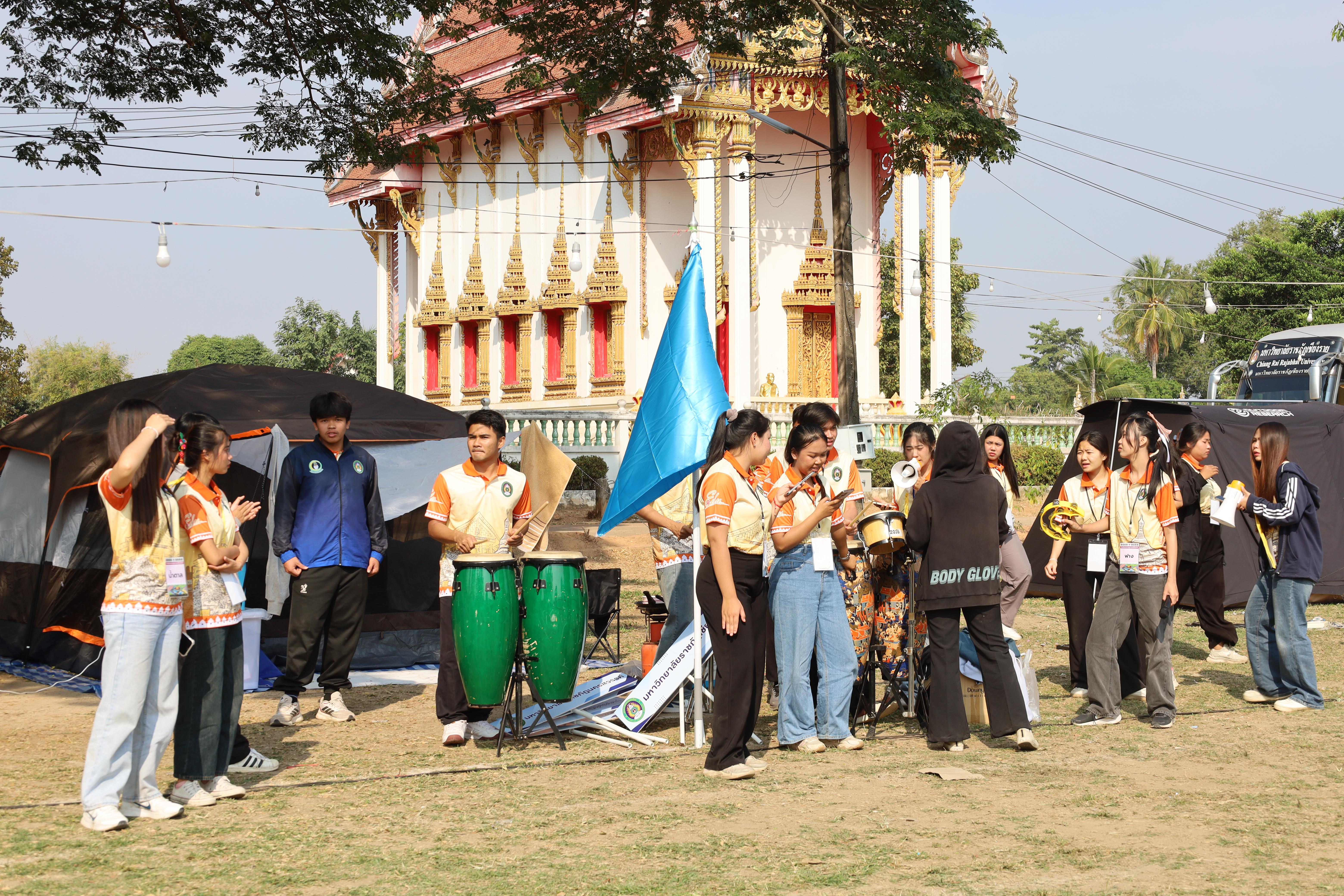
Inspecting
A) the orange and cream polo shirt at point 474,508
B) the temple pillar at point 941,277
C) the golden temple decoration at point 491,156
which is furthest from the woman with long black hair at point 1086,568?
the golden temple decoration at point 491,156

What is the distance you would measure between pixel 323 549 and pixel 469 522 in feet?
3.92

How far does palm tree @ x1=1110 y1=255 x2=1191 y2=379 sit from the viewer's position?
73750 millimetres

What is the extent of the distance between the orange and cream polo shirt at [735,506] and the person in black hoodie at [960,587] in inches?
43.1

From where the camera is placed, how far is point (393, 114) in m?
13.7

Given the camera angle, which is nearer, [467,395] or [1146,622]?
[1146,622]

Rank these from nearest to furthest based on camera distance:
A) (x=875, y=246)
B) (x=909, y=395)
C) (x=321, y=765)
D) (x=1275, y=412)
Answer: (x=321, y=765) < (x=1275, y=412) < (x=909, y=395) < (x=875, y=246)

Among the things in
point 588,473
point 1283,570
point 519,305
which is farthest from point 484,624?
point 519,305

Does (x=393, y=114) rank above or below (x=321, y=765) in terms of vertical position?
above

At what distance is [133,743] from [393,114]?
8.97 metres

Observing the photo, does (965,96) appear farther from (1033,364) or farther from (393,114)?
(1033,364)

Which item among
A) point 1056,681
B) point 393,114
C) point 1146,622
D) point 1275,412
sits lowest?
point 1056,681

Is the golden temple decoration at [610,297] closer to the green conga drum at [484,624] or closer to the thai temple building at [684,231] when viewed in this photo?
the thai temple building at [684,231]

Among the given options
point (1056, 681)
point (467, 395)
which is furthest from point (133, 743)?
point (467, 395)

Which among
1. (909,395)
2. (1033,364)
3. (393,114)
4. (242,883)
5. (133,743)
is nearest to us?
(242,883)
